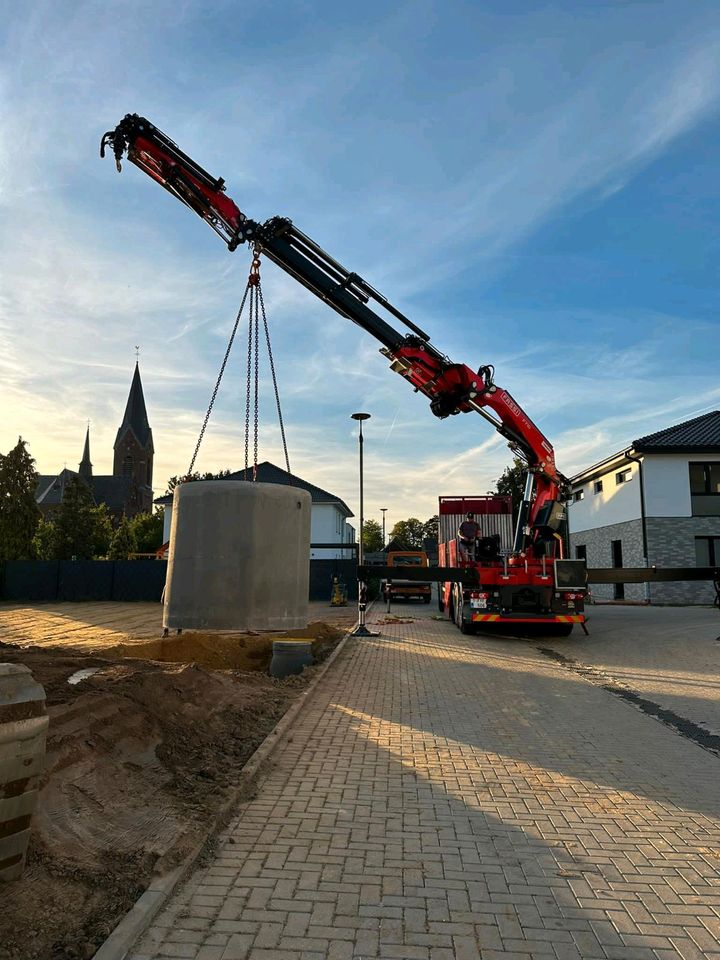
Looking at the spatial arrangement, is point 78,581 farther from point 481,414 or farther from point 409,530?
point 409,530

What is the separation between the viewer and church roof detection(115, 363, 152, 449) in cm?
9288

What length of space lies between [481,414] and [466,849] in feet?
37.8

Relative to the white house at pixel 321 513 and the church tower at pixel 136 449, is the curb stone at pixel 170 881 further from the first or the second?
the church tower at pixel 136 449

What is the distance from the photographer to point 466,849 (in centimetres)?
408

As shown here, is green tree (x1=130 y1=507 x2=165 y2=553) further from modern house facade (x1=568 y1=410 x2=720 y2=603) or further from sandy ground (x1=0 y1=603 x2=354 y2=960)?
sandy ground (x1=0 y1=603 x2=354 y2=960)

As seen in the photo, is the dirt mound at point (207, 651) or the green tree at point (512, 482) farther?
the green tree at point (512, 482)

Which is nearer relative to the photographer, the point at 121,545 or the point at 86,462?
the point at 121,545

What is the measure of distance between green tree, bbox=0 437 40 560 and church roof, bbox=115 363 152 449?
54.1 meters

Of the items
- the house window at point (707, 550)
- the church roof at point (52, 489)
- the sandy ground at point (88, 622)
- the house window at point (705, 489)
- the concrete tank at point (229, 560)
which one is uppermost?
the church roof at point (52, 489)

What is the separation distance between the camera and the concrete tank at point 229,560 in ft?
27.0

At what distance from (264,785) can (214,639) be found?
275 inches

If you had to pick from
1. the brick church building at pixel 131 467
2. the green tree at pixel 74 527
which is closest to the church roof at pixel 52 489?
the brick church building at pixel 131 467

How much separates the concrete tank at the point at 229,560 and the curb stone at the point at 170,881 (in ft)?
6.76

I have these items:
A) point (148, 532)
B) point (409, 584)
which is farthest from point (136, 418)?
point (409, 584)
